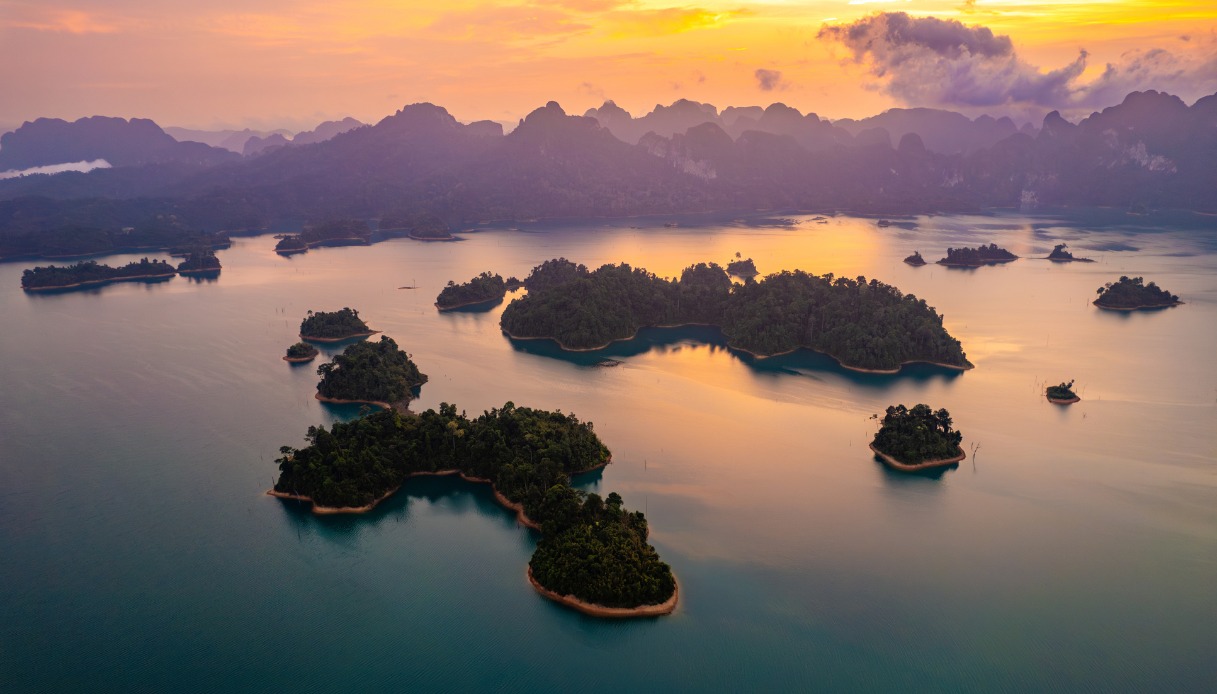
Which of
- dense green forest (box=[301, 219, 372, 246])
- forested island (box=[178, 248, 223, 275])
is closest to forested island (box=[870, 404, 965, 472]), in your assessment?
forested island (box=[178, 248, 223, 275])

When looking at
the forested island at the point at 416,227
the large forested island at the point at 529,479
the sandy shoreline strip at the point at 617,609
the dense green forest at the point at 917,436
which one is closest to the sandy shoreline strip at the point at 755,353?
the dense green forest at the point at 917,436

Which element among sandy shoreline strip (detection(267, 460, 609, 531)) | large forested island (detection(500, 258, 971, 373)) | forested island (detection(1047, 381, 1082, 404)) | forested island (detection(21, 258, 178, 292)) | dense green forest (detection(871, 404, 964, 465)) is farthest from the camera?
forested island (detection(21, 258, 178, 292))

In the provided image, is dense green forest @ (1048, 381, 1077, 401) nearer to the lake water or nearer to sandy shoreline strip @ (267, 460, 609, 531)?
the lake water

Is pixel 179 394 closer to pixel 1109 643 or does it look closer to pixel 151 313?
pixel 151 313

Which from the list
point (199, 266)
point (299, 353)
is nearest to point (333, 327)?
point (299, 353)

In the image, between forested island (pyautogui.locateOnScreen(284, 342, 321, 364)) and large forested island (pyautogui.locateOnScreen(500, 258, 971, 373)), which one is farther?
forested island (pyautogui.locateOnScreen(284, 342, 321, 364))

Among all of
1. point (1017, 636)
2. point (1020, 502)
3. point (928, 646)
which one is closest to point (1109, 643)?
point (1017, 636)
